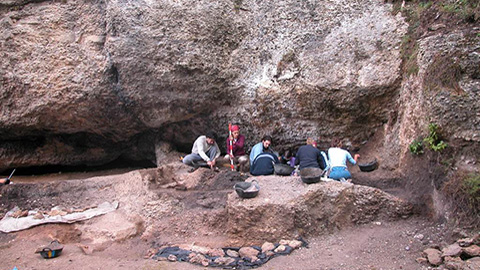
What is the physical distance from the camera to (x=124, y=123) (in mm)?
7637

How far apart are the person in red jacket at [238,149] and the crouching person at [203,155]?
29 cm

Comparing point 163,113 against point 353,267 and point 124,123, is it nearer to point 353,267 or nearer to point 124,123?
point 124,123

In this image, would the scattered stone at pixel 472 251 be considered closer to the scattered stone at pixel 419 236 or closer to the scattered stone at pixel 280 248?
the scattered stone at pixel 419 236

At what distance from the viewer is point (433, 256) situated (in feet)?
12.2

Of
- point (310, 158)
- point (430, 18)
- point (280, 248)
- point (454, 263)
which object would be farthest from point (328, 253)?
point (430, 18)

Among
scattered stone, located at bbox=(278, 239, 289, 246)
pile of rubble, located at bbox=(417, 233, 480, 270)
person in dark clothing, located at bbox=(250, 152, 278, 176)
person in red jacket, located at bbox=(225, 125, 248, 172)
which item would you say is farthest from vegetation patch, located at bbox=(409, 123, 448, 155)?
person in red jacket, located at bbox=(225, 125, 248, 172)

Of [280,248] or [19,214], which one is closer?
[280,248]

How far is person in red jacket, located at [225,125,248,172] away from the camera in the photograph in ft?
22.4

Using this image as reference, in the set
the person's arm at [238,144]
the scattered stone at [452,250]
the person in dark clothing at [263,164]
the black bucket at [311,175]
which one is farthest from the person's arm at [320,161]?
the scattered stone at [452,250]

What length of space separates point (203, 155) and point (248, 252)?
2.62 m

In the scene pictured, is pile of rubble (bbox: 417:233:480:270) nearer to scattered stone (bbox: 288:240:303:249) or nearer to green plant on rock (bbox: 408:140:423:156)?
scattered stone (bbox: 288:240:303:249)

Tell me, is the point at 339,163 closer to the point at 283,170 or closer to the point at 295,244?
the point at 283,170

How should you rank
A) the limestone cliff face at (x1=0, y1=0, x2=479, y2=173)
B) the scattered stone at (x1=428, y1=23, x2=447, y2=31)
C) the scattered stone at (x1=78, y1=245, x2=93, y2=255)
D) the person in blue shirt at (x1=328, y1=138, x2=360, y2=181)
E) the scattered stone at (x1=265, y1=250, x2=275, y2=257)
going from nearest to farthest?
1. the scattered stone at (x1=265, y1=250, x2=275, y2=257)
2. the scattered stone at (x1=78, y1=245, x2=93, y2=255)
3. the scattered stone at (x1=428, y1=23, x2=447, y2=31)
4. the person in blue shirt at (x1=328, y1=138, x2=360, y2=181)
5. the limestone cliff face at (x1=0, y1=0, x2=479, y2=173)

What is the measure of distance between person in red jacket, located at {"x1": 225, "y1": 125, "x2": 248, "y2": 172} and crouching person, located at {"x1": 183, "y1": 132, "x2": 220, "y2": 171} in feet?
0.95
